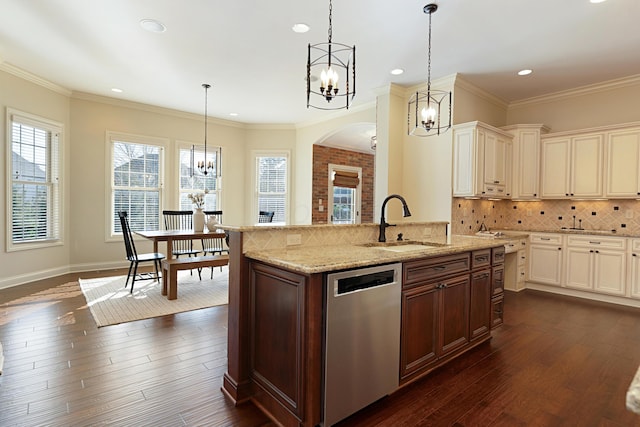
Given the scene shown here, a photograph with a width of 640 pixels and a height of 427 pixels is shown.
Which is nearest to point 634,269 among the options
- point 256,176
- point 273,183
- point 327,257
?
point 327,257

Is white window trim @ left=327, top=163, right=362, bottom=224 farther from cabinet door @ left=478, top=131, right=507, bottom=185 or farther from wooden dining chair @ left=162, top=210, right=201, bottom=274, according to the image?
cabinet door @ left=478, top=131, right=507, bottom=185

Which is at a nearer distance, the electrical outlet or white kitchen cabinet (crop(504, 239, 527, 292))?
the electrical outlet

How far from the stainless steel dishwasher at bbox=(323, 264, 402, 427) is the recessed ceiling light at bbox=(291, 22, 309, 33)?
8.80 feet

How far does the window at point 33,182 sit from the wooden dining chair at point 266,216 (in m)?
3.44

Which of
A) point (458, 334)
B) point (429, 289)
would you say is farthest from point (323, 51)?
point (458, 334)

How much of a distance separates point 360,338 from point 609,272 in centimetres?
441

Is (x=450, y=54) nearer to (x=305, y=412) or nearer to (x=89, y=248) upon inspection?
(x=305, y=412)

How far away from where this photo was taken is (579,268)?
4648mm

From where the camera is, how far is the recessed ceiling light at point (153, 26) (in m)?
3.32

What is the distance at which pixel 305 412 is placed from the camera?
5.75 ft

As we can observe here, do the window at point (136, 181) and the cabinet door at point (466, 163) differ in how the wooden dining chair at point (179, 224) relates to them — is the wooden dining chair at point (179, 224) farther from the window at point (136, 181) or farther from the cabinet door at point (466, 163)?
the cabinet door at point (466, 163)

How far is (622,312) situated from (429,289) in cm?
346

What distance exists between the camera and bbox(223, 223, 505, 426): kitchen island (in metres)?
1.76

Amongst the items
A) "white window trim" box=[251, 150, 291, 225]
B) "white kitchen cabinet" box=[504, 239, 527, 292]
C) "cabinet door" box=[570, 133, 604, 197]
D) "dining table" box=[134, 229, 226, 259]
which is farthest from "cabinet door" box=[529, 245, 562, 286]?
"white window trim" box=[251, 150, 291, 225]
